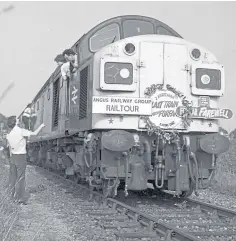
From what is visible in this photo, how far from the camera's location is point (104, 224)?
224 inches

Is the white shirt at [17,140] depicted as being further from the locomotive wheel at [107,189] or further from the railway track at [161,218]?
the locomotive wheel at [107,189]

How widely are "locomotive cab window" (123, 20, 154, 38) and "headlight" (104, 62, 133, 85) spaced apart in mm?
1189

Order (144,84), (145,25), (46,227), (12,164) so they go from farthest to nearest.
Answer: (145,25) → (12,164) → (144,84) → (46,227)

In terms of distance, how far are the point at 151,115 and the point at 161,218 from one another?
67.6 inches

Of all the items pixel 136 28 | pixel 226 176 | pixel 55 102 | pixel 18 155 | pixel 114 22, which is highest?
pixel 114 22

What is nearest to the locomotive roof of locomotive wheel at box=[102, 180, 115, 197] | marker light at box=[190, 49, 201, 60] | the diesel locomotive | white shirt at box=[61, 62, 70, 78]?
white shirt at box=[61, 62, 70, 78]

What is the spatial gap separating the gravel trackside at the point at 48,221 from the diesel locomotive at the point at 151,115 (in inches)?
31.9

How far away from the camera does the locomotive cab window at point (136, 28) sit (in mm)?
7965

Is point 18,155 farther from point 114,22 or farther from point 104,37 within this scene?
point 114,22

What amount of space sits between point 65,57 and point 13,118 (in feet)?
5.52

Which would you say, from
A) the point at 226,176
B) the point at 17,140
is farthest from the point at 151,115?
the point at 226,176

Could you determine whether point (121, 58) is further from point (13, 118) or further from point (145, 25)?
point (13, 118)

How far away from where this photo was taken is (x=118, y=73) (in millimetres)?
6898

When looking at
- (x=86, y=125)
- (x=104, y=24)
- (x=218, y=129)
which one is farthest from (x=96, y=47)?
(x=218, y=129)
